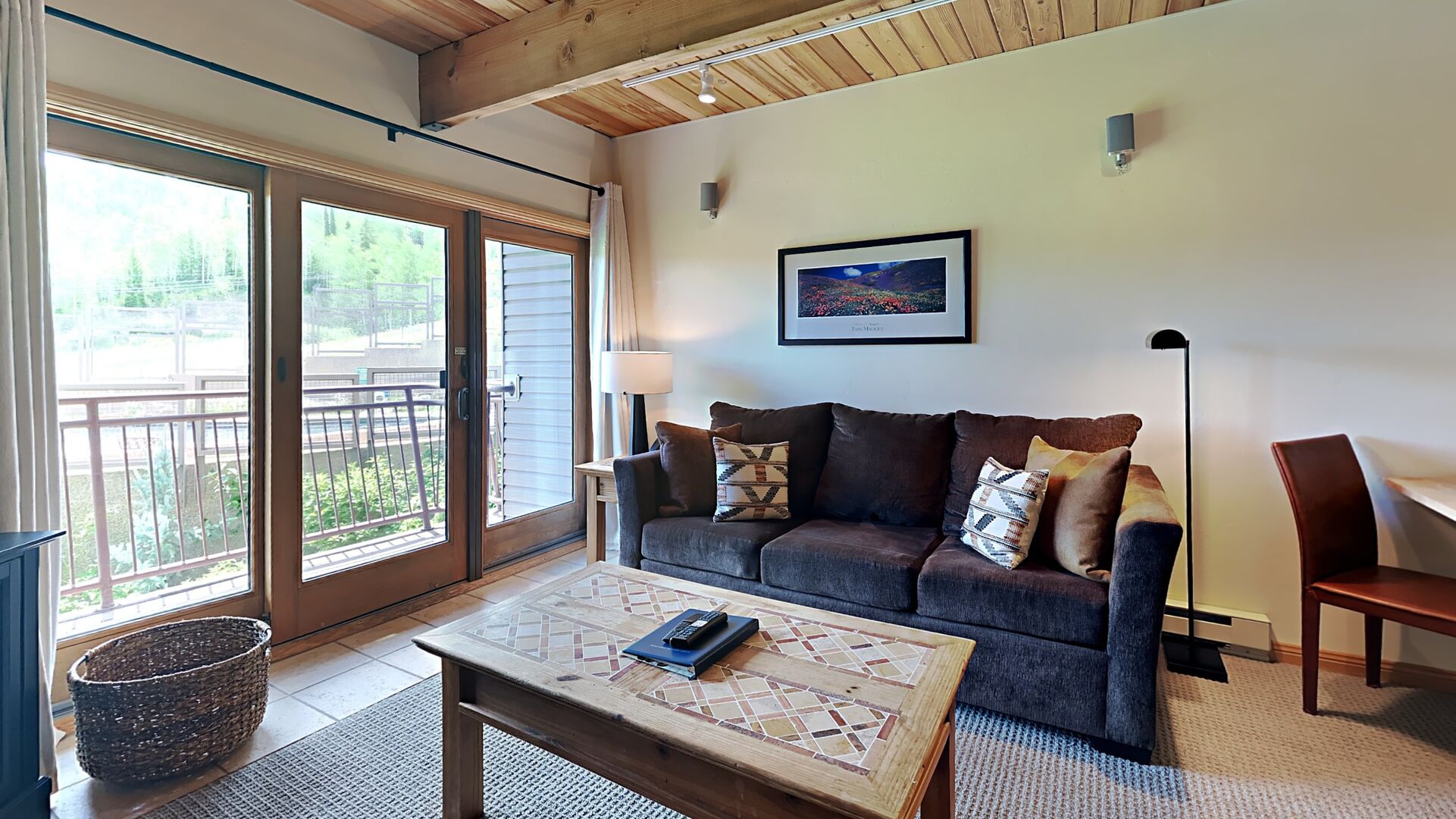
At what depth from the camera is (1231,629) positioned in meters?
2.57

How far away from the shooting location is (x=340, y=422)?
2910mm

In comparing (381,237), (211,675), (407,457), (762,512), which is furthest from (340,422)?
(762,512)

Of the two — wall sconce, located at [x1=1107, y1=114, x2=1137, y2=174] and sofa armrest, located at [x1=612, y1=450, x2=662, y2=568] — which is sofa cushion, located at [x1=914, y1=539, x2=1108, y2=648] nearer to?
sofa armrest, located at [x1=612, y1=450, x2=662, y2=568]

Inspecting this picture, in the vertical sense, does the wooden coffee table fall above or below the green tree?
below

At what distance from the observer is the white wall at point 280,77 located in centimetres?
209

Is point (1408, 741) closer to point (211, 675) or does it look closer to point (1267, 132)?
point (1267, 132)

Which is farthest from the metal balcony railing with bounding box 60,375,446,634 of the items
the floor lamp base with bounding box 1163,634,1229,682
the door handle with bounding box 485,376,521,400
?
the floor lamp base with bounding box 1163,634,1229,682

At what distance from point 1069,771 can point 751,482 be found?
152 centimetres

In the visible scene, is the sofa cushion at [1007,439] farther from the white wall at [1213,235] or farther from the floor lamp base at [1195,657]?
the floor lamp base at [1195,657]

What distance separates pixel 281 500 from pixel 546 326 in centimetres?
166

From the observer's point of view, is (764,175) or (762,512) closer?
(762,512)

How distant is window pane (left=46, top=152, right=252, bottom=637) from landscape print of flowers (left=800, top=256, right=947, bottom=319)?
249 cm

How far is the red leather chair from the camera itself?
194 cm

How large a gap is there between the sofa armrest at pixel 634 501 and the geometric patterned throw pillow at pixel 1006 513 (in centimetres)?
136
